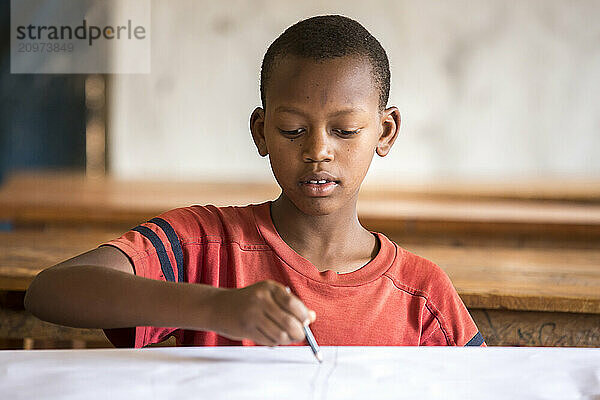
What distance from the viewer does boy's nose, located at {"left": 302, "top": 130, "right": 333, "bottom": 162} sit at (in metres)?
0.78

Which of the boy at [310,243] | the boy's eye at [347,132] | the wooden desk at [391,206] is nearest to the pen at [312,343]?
the boy at [310,243]

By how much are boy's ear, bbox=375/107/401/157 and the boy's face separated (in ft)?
0.16

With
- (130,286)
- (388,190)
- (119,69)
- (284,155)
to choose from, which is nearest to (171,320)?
(130,286)

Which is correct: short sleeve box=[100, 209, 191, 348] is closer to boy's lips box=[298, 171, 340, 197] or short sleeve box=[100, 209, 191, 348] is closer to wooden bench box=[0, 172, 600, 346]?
boy's lips box=[298, 171, 340, 197]

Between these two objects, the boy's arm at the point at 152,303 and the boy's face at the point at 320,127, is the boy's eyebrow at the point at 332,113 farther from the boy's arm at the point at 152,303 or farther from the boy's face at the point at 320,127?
the boy's arm at the point at 152,303

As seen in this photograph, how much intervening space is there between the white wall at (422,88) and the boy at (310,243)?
1275mm

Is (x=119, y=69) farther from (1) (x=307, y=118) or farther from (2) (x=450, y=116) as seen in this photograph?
(1) (x=307, y=118)

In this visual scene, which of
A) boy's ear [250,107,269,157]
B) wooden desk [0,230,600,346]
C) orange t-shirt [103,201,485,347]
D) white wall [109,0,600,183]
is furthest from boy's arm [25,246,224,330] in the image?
white wall [109,0,600,183]

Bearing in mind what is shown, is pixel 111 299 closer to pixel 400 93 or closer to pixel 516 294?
pixel 516 294

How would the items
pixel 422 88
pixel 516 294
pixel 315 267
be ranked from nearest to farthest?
1. pixel 315 267
2. pixel 516 294
3. pixel 422 88

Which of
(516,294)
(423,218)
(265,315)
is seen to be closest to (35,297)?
(265,315)

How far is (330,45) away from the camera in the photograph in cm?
81

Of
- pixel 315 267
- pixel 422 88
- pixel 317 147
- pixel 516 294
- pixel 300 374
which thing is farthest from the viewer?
pixel 422 88

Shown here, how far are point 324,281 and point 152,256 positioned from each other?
0.20m
